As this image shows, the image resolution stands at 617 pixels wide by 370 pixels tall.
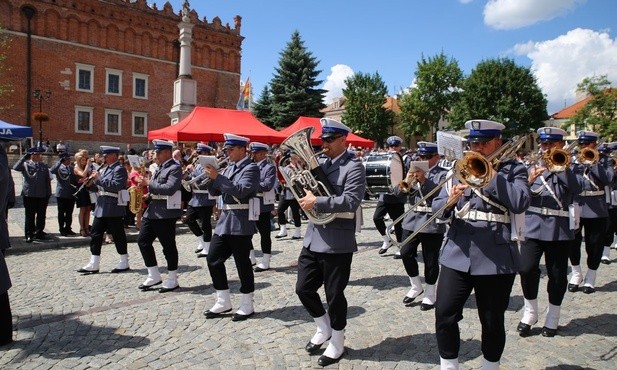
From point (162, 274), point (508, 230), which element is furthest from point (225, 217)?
point (508, 230)

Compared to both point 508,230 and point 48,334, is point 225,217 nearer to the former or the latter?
point 48,334

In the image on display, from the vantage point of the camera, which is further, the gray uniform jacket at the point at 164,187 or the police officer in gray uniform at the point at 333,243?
the gray uniform jacket at the point at 164,187

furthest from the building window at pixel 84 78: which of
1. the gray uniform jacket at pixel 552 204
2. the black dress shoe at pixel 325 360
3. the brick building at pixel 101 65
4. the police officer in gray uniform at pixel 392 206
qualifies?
the gray uniform jacket at pixel 552 204

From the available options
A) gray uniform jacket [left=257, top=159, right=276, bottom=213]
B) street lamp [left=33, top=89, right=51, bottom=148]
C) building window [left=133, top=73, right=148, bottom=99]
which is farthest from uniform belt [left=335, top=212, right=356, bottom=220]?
building window [left=133, top=73, right=148, bottom=99]

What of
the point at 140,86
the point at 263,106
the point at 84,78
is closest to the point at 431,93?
the point at 263,106

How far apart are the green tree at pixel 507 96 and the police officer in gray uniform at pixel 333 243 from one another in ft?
165

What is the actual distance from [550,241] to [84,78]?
43496 mm

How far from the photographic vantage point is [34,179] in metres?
10.9

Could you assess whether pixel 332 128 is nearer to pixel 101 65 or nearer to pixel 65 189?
pixel 65 189

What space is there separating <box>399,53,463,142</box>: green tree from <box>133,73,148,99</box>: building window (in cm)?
3328

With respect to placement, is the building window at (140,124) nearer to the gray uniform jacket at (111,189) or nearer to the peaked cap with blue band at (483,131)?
the gray uniform jacket at (111,189)

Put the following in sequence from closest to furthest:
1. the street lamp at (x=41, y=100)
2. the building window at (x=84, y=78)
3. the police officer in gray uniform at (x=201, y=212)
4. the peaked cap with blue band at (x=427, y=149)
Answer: the peaked cap with blue band at (x=427, y=149) → the police officer in gray uniform at (x=201, y=212) → the street lamp at (x=41, y=100) → the building window at (x=84, y=78)

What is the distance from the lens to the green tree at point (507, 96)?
50.4 meters

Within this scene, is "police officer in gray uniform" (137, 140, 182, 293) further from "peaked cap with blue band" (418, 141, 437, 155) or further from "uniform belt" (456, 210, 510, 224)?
"uniform belt" (456, 210, 510, 224)
